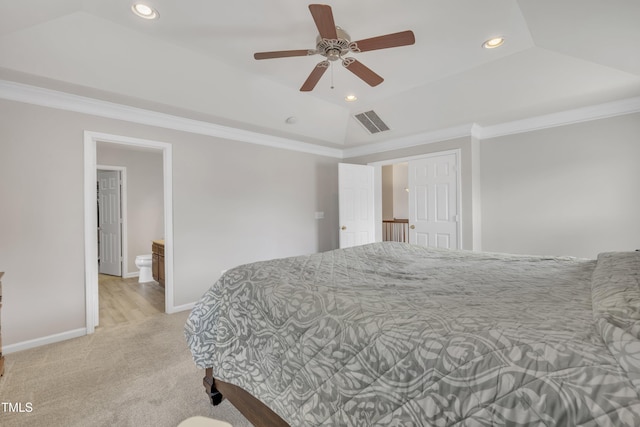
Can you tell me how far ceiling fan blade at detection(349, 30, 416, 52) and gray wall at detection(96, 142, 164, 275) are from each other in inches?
194

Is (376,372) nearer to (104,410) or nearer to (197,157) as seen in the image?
(104,410)

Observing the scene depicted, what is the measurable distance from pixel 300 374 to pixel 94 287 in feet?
9.84

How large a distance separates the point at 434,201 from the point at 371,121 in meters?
1.56

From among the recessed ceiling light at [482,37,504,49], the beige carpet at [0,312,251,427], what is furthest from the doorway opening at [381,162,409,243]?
the beige carpet at [0,312,251,427]

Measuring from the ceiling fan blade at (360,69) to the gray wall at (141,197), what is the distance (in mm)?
4695

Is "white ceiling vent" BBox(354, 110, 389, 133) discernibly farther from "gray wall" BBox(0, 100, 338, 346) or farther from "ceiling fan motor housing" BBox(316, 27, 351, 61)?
"ceiling fan motor housing" BBox(316, 27, 351, 61)

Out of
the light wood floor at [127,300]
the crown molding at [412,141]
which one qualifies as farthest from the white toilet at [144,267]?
the crown molding at [412,141]

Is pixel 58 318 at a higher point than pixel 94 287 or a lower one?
lower

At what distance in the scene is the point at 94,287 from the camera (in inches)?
120

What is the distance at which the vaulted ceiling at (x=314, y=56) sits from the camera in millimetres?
2084

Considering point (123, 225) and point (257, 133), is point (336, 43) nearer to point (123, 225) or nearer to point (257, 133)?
point (257, 133)

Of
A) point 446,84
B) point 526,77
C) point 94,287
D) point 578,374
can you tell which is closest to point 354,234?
point 446,84

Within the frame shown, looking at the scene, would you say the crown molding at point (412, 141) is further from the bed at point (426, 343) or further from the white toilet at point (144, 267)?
the white toilet at point (144, 267)

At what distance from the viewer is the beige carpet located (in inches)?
68.3
